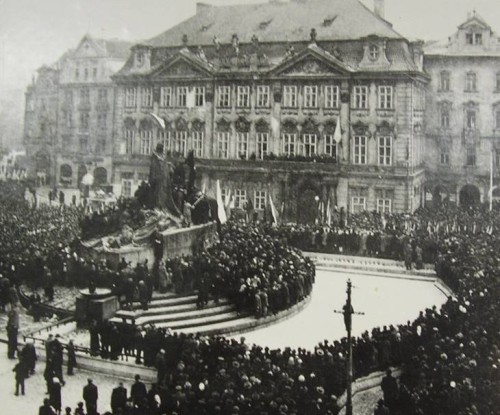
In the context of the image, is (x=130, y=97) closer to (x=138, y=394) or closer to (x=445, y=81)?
(x=445, y=81)

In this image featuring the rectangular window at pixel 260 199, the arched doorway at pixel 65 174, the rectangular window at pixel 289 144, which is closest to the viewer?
the rectangular window at pixel 260 199

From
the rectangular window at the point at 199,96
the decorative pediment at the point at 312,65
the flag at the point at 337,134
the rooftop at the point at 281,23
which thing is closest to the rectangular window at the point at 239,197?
the rectangular window at the point at 199,96

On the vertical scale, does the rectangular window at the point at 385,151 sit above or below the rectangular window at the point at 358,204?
above

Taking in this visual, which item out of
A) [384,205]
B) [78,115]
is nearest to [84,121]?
[78,115]

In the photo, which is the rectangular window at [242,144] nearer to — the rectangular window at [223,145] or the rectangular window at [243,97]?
the rectangular window at [223,145]

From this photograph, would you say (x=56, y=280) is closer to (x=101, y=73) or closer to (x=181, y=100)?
(x=181, y=100)

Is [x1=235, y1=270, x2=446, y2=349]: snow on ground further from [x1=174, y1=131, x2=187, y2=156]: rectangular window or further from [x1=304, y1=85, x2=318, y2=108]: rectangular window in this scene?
[x1=174, y1=131, x2=187, y2=156]: rectangular window
